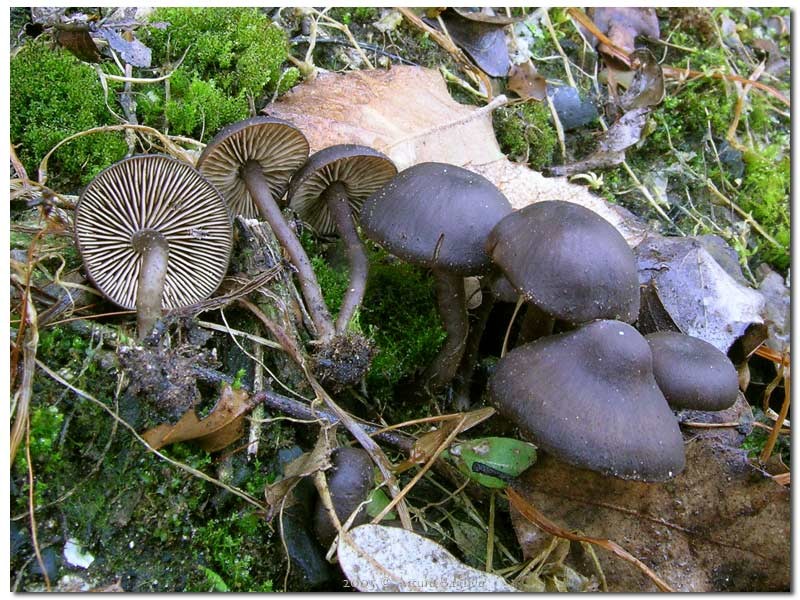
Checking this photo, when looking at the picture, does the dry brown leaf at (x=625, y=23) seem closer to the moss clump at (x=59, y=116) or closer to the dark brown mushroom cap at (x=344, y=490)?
the moss clump at (x=59, y=116)

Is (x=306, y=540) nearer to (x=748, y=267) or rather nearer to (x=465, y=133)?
(x=465, y=133)

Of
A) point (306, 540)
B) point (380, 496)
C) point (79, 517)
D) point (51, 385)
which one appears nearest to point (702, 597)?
point (380, 496)

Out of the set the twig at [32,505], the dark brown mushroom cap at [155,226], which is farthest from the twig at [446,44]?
the twig at [32,505]

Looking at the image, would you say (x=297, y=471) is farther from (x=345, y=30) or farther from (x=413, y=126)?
(x=345, y=30)

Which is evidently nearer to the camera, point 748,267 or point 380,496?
point 380,496

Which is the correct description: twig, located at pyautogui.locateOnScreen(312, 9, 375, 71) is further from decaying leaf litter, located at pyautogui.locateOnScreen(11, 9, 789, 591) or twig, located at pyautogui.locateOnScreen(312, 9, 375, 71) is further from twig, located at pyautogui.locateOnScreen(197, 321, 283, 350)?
twig, located at pyautogui.locateOnScreen(197, 321, 283, 350)
